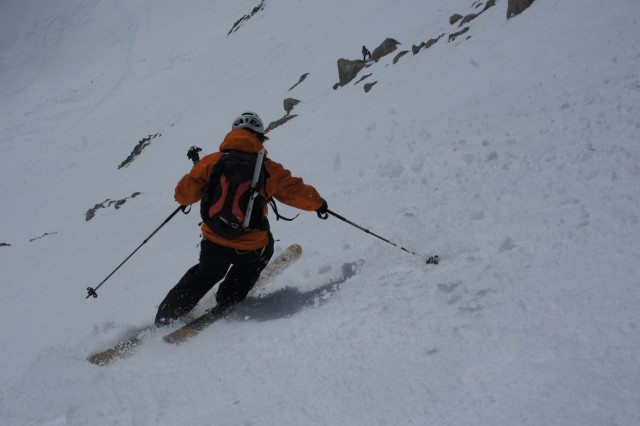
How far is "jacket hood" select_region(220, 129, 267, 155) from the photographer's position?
3.69 m

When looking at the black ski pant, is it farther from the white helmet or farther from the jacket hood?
the white helmet

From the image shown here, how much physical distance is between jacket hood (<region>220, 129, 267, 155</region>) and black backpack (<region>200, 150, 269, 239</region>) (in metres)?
0.04

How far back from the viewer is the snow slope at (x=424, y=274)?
2.31m

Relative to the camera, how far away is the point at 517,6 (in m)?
10.0

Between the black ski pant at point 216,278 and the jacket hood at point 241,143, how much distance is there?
84 cm

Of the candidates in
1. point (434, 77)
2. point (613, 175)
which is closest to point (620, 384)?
point (613, 175)

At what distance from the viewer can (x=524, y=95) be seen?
6.15m

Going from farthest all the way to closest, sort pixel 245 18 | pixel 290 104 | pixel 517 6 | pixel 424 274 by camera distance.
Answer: pixel 245 18, pixel 290 104, pixel 517 6, pixel 424 274

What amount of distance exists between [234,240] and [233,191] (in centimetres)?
45

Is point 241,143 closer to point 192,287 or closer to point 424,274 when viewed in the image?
point 192,287

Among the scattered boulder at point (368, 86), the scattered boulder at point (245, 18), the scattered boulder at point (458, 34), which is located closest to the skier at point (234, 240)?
the scattered boulder at point (368, 86)

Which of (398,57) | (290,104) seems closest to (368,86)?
(398,57)

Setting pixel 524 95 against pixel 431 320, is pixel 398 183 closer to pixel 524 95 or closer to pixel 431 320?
pixel 524 95

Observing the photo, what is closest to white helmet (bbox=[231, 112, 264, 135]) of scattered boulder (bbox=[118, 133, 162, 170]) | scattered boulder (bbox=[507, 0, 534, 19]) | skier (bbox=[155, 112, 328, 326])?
skier (bbox=[155, 112, 328, 326])
